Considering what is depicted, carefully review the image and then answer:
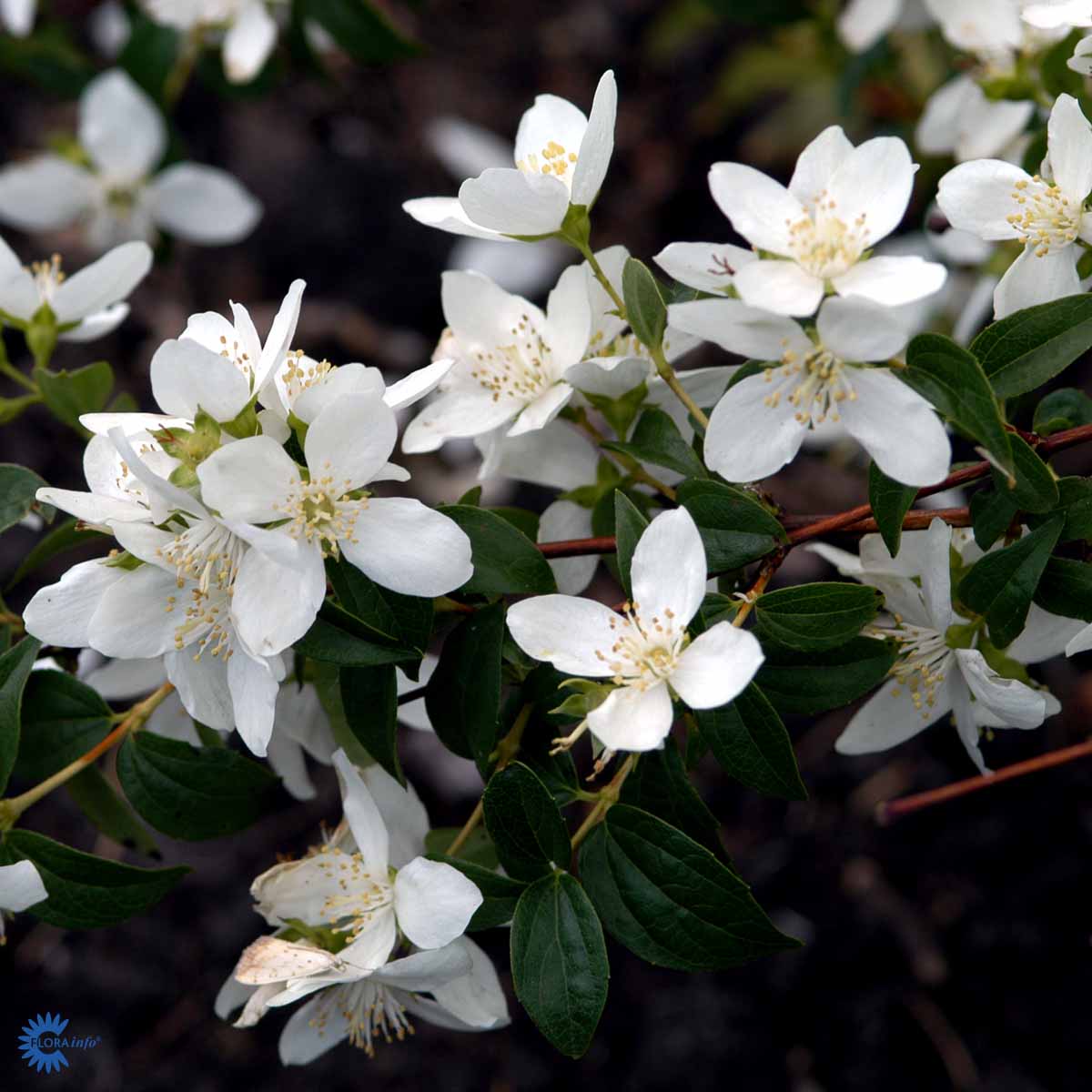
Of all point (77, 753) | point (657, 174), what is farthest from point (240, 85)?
point (77, 753)

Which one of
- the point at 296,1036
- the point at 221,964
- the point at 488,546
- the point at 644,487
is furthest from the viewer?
the point at 221,964

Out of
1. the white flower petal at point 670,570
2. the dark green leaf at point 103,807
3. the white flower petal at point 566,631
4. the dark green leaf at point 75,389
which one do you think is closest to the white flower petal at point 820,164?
the white flower petal at point 670,570

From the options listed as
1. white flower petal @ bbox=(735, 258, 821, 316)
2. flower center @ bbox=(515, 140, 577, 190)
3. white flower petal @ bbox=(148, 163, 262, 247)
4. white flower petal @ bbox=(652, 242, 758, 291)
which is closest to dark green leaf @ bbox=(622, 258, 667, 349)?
white flower petal @ bbox=(652, 242, 758, 291)

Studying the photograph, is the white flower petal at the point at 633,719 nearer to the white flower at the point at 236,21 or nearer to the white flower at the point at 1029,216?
the white flower at the point at 1029,216

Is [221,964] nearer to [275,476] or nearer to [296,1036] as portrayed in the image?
[296,1036]

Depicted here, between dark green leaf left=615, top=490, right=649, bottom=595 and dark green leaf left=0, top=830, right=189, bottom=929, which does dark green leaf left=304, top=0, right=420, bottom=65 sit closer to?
dark green leaf left=615, top=490, right=649, bottom=595

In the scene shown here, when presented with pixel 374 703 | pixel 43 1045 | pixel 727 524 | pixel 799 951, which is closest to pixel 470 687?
pixel 374 703

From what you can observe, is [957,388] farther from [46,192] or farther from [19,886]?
[46,192]
